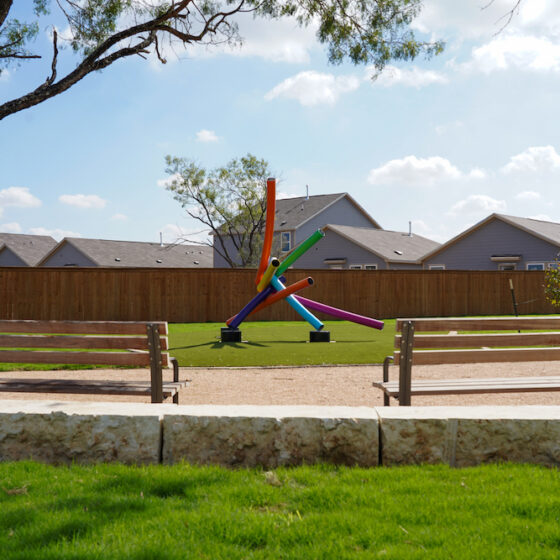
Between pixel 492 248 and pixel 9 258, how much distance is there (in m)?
36.0

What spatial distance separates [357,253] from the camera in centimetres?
3634

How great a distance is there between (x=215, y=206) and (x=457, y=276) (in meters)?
19.0

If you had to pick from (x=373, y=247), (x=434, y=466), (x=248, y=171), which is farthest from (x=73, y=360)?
(x=248, y=171)

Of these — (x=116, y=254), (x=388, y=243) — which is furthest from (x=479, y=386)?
(x=116, y=254)

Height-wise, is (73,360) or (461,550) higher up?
(73,360)

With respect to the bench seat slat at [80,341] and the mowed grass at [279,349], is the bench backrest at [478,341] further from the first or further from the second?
the mowed grass at [279,349]

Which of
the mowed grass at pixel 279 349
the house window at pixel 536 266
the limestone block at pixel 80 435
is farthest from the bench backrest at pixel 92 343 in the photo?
the house window at pixel 536 266

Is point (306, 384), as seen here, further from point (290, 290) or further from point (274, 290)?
point (274, 290)

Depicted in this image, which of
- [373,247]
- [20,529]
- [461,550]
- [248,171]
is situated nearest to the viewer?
[461,550]

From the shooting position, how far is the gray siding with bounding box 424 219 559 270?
30.9 metres

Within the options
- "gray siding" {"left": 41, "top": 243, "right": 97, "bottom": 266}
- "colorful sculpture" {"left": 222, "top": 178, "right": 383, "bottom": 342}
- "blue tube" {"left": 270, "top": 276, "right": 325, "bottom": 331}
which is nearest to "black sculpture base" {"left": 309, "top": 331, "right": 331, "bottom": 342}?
"colorful sculpture" {"left": 222, "top": 178, "right": 383, "bottom": 342}

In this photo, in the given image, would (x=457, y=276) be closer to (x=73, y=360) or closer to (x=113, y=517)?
(x=73, y=360)

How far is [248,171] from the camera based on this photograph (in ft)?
128

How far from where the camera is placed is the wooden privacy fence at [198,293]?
21516 mm
